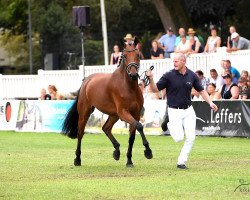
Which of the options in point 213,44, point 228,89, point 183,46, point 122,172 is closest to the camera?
point 122,172

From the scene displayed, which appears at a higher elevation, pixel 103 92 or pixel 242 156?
pixel 103 92

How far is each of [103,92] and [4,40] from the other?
45.5 metres

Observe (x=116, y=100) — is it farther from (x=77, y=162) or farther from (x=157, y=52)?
(x=157, y=52)

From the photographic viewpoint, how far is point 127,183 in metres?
14.5

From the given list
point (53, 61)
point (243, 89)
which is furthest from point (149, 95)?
point (53, 61)

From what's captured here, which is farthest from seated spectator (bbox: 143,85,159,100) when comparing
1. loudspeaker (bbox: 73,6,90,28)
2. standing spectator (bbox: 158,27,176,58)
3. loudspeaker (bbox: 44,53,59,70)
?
loudspeaker (bbox: 44,53,59,70)

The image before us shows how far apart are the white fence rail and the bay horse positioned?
1069 cm

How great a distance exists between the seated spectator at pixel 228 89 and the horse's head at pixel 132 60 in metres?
8.93

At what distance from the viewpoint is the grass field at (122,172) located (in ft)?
43.5

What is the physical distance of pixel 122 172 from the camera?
54.3 feet

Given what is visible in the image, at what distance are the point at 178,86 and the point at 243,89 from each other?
9652 mm

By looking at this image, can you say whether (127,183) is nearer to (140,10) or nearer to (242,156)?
(242,156)

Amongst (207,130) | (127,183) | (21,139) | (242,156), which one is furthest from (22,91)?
(127,183)

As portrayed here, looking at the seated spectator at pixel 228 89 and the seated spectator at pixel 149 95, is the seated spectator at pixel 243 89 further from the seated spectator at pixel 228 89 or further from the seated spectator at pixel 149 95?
the seated spectator at pixel 149 95
